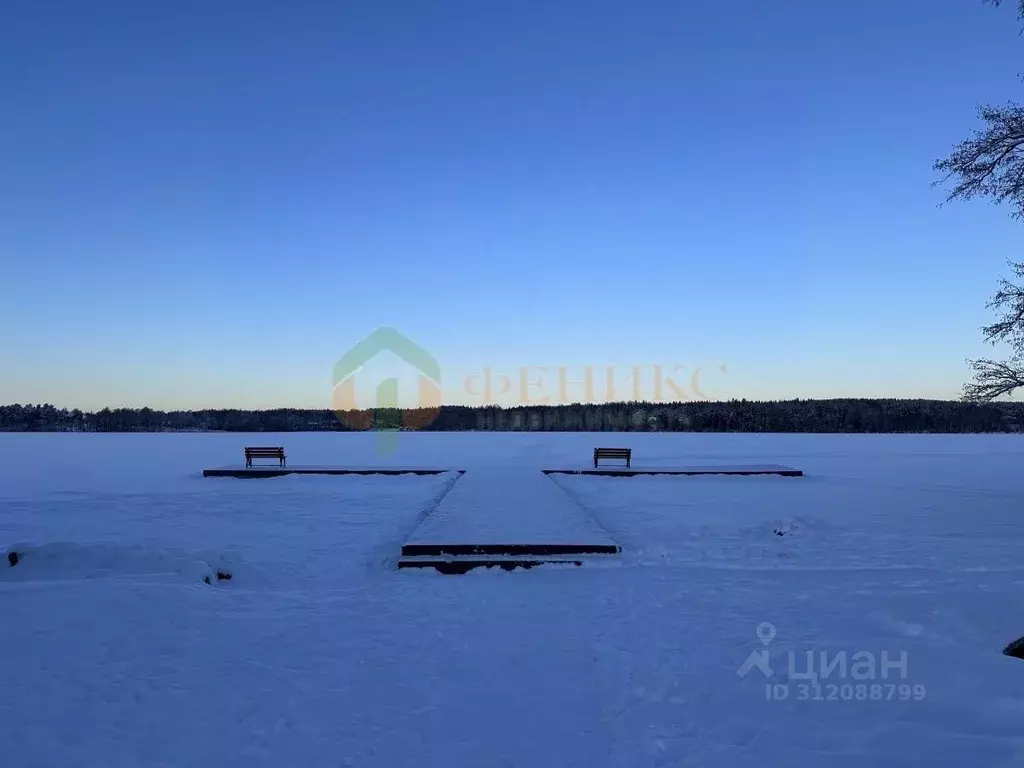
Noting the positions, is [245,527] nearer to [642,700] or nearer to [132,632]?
[132,632]

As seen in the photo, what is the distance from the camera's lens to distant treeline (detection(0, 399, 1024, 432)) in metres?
104

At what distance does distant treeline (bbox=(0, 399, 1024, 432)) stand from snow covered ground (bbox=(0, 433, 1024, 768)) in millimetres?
81973

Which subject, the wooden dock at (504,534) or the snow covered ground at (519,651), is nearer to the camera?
the snow covered ground at (519,651)

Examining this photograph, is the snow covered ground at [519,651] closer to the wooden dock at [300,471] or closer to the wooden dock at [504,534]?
the wooden dock at [504,534]

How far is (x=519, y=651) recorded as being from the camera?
17.4 feet

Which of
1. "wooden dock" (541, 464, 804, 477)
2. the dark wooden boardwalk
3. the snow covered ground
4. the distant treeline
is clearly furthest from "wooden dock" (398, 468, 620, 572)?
the distant treeline

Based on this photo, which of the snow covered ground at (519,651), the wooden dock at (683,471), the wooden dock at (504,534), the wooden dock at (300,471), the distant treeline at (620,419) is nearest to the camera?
the snow covered ground at (519,651)

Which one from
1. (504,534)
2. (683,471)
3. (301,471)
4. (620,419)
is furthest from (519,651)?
(620,419)

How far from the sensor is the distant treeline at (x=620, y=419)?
104188 mm

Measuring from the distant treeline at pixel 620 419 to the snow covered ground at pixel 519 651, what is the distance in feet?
269

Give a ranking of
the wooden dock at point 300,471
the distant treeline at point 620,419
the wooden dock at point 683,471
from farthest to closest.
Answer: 1. the distant treeline at point 620,419
2. the wooden dock at point 300,471
3. the wooden dock at point 683,471

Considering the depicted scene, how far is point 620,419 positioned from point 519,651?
12377 cm

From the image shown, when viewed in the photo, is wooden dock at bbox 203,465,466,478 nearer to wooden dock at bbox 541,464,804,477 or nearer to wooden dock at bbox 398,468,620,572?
wooden dock at bbox 541,464,804,477

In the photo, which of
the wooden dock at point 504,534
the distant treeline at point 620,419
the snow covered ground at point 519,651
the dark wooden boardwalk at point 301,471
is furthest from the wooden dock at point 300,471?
the distant treeline at point 620,419
